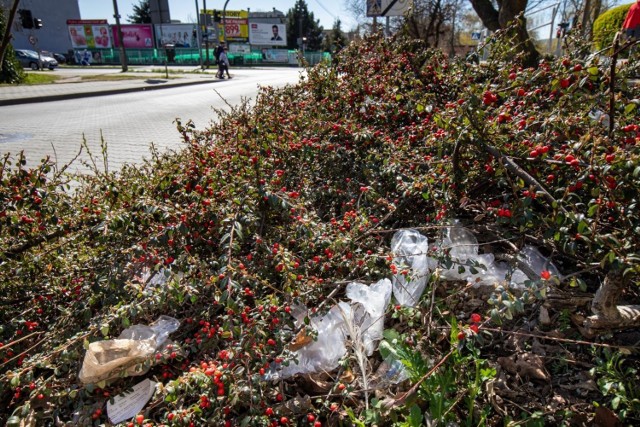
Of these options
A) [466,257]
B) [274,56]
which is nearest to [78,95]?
[466,257]

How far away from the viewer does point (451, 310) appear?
220cm

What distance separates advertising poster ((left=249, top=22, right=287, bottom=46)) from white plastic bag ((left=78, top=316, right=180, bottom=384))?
239 ft

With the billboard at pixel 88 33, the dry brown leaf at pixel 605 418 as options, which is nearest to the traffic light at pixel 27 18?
the dry brown leaf at pixel 605 418

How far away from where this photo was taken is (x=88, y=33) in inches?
2213

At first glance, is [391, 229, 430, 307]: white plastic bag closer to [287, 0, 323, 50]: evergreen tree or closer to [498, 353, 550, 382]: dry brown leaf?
[498, 353, 550, 382]: dry brown leaf

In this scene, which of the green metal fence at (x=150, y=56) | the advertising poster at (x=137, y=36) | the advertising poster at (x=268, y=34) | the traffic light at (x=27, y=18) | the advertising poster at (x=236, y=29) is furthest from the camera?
the advertising poster at (x=236, y=29)

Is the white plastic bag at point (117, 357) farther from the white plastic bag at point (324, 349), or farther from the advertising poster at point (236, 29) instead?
the advertising poster at point (236, 29)

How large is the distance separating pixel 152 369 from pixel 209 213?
85 centimetres

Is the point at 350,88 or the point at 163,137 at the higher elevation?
the point at 350,88

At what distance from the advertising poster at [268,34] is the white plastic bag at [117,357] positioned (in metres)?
73.0

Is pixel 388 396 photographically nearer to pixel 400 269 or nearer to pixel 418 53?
pixel 400 269

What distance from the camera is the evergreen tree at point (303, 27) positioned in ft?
232

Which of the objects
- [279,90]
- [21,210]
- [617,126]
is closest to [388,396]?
[617,126]

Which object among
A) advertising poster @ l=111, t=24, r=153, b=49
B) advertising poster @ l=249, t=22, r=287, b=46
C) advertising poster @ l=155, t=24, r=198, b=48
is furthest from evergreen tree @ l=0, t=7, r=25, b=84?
advertising poster @ l=249, t=22, r=287, b=46
